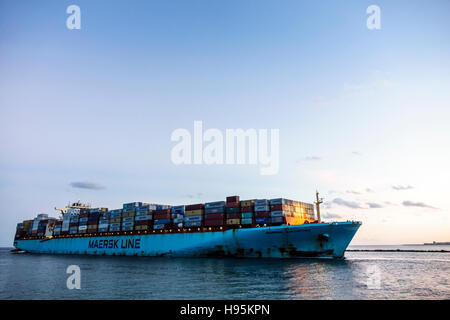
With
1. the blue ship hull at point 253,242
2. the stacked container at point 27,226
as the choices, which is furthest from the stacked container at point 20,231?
the blue ship hull at point 253,242

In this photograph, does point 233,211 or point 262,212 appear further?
point 233,211

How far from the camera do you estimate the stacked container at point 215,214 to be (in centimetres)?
5931

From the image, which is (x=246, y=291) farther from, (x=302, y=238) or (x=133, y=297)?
(x=302, y=238)

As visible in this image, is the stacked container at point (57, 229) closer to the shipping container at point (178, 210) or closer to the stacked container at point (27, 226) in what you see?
the stacked container at point (27, 226)

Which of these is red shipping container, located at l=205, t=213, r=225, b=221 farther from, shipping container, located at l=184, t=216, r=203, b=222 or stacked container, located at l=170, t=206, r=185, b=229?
stacked container, located at l=170, t=206, r=185, b=229

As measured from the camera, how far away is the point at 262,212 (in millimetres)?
55719

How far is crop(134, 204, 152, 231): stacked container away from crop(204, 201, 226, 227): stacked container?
17198 millimetres

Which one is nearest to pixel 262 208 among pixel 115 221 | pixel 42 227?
pixel 115 221

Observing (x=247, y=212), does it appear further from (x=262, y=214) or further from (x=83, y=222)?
(x=83, y=222)

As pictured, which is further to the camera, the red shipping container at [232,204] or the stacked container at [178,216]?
the stacked container at [178,216]

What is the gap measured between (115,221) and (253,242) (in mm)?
41653

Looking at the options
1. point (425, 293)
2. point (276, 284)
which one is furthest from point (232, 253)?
point (425, 293)

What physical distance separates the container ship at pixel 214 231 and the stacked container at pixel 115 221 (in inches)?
7.9
